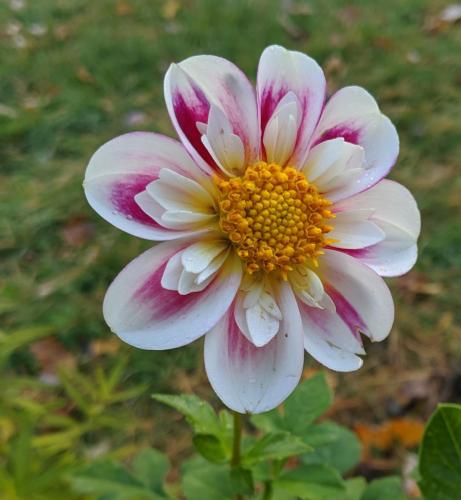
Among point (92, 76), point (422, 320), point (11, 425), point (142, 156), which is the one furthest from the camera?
point (92, 76)

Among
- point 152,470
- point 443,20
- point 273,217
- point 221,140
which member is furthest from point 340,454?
point 443,20

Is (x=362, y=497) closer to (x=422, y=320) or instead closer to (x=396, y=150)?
(x=396, y=150)

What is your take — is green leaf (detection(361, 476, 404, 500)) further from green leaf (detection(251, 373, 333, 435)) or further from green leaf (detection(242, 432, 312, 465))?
green leaf (detection(242, 432, 312, 465))

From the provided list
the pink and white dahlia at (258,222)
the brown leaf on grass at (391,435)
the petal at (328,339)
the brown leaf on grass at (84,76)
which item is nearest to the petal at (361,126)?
the pink and white dahlia at (258,222)

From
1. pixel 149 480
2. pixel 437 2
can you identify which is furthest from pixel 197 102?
pixel 437 2

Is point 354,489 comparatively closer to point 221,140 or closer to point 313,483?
point 313,483

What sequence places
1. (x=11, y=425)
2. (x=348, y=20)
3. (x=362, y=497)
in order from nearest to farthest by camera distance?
(x=362, y=497), (x=11, y=425), (x=348, y=20)
